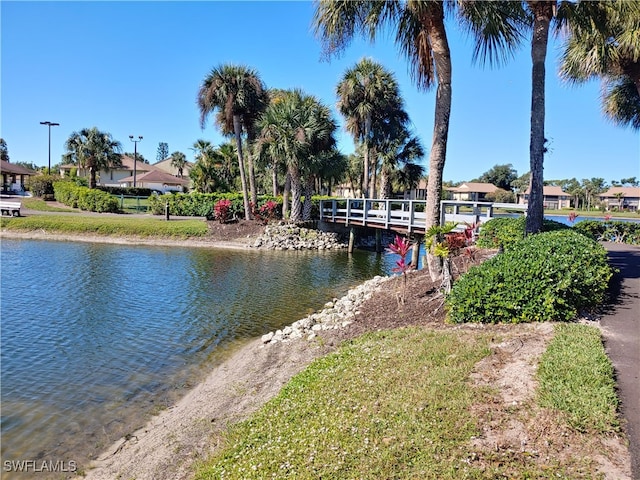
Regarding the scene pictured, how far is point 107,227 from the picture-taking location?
2606 centimetres

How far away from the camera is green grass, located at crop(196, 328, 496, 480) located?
357 cm

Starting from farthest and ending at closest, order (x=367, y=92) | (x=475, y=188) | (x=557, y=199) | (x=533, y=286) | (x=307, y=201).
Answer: (x=557, y=199) < (x=475, y=188) < (x=367, y=92) < (x=307, y=201) < (x=533, y=286)

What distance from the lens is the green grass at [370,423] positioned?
3574mm

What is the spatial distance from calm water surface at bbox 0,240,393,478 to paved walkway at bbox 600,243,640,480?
5579 millimetres

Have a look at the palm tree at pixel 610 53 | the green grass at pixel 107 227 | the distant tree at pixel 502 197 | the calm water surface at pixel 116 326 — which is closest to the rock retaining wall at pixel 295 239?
the green grass at pixel 107 227

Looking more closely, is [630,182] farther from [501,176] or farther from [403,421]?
[403,421]

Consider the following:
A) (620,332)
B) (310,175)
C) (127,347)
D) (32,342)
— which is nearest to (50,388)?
(127,347)

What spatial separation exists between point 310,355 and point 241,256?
15367 mm

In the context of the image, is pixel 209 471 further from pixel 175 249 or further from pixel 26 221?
pixel 26 221

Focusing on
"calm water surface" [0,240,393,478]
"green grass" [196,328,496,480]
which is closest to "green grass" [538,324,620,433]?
"green grass" [196,328,496,480]

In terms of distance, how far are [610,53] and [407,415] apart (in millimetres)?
14429

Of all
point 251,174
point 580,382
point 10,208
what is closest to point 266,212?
point 251,174

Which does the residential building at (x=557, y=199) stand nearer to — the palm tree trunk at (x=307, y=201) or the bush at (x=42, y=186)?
the palm tree trunk at (x=307, y=201)

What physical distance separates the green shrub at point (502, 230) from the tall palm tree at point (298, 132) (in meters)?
13.9
